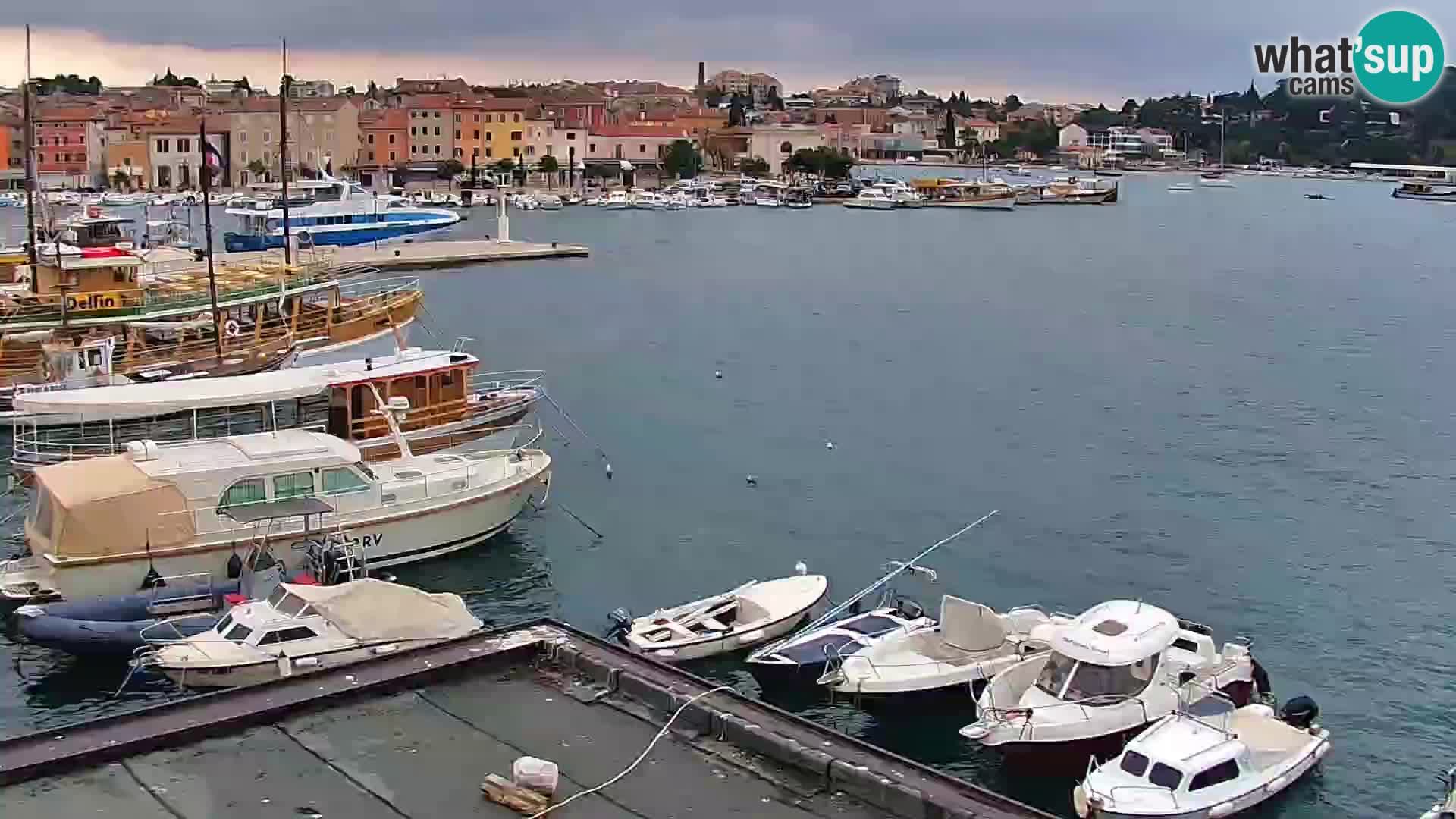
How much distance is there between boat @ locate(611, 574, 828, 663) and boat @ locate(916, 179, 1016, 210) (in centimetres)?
10191

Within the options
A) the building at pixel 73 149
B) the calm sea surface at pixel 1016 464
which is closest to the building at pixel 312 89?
the building at pixel 73 149

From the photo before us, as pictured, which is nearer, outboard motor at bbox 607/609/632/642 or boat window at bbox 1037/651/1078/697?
boat window at bbox 1037/651/1078/697

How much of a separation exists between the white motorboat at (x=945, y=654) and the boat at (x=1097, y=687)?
541 millimetres

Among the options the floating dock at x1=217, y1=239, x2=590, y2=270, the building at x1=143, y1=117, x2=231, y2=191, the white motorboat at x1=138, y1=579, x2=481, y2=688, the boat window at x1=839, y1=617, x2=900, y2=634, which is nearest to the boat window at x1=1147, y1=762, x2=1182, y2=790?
the boat window at x1=839, y1=617, x2=900, y2=634

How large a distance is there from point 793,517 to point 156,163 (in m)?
108

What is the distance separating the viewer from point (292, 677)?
8.16 meters

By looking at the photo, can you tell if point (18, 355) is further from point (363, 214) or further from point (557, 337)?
point (363, 214)

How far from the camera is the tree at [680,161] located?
138 meters

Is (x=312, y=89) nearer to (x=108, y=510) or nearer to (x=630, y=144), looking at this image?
(x=630, y=144)

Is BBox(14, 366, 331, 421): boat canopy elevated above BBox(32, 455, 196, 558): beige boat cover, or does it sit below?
above

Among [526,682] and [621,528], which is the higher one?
[526,682]

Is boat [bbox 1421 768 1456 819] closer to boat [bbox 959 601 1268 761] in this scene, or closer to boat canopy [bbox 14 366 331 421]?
boat [bbox 959 601 1268 761]

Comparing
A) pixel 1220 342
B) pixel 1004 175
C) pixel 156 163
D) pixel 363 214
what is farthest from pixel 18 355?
pixel 1004 175

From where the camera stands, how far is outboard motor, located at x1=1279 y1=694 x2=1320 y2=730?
1541cm
